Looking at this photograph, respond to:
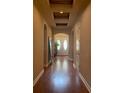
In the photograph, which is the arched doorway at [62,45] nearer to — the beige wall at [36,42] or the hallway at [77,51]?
the hallway at [77,51]

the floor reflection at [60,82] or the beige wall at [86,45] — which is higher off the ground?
the beige wall at [86,45]

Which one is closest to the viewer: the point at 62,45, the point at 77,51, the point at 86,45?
the point at 86,45

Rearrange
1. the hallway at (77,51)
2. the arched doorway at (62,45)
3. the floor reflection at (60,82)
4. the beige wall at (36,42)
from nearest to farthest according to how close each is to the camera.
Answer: the hallway at (77,51)
the floor reflection at (60,82)
the beige wall at (36,42)
the arched doorway at (62,45)

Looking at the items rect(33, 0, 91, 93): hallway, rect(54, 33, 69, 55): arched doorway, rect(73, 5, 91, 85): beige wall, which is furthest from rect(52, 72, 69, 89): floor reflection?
rect(54, 33, 69, 55): arched doorway

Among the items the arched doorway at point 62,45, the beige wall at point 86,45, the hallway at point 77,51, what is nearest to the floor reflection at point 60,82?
the hallway at point 77,51

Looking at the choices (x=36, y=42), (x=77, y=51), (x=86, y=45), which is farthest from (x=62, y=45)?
(x=86, y=45)

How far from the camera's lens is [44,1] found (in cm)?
507

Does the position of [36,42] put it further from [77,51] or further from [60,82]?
[77,51]

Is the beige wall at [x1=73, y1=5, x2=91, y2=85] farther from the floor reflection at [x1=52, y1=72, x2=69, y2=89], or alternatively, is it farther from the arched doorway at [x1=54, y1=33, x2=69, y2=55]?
the arched doorway at [x1=54, y1=33, x2=69, y2=55]
